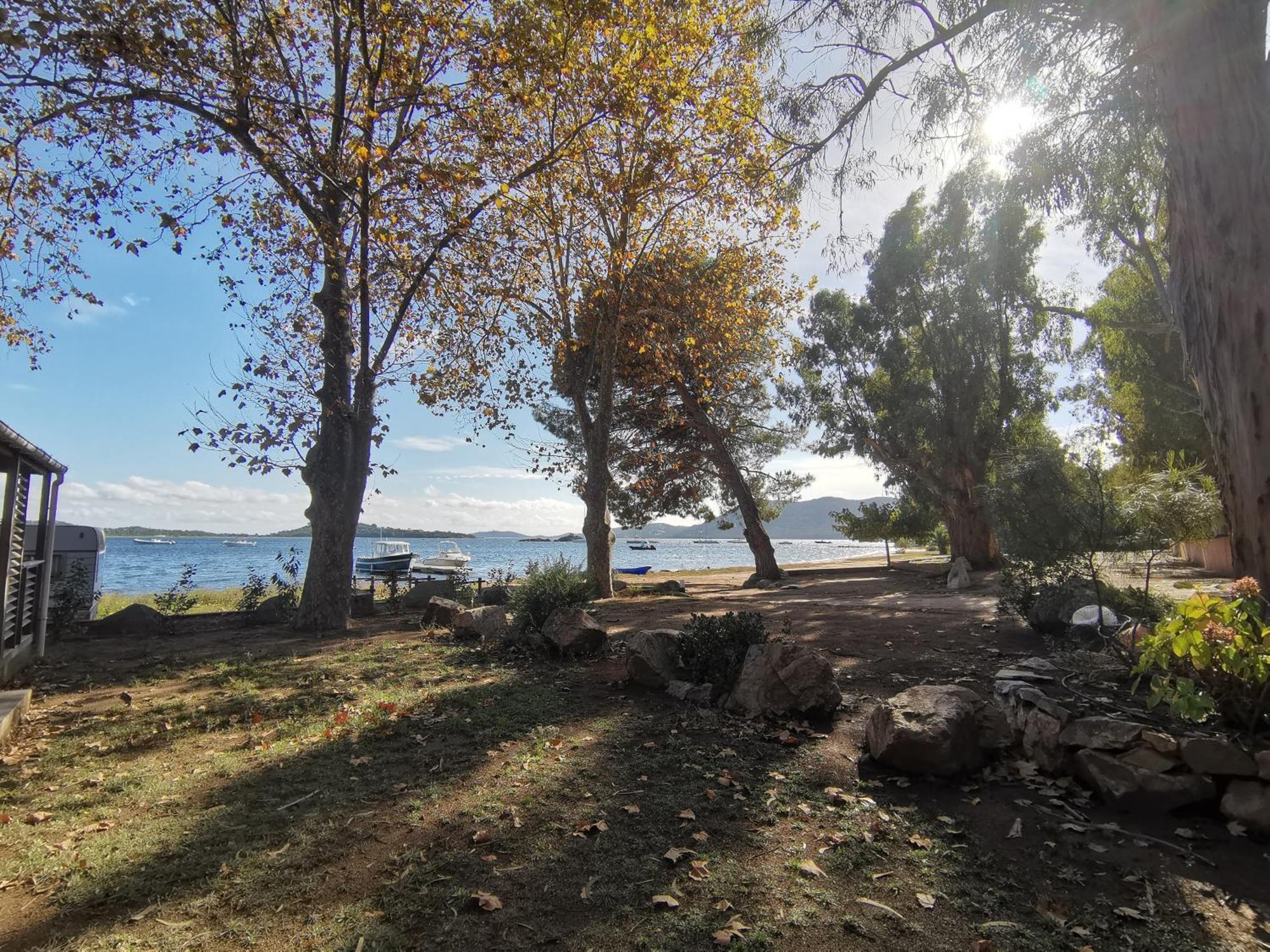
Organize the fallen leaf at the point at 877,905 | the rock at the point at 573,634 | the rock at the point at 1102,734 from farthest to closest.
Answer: the rock at the point at 573,634 → the rock at the point at 1102,734 → the fallen leaf at the point at 877,905

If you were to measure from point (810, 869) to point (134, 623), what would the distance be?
11027mm

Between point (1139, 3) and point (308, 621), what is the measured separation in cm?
1248

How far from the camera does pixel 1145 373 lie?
71.2ft

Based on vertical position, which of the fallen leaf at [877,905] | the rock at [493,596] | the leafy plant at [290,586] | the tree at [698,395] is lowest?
the fallen leaf at [877,905]

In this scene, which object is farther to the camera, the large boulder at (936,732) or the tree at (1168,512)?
the tree at (1168,512)

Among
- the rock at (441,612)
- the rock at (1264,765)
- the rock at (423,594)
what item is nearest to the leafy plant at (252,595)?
the rock at (423,594)

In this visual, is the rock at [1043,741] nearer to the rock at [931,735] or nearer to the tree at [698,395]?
the rock at [931,735]

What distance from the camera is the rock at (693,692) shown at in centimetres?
576

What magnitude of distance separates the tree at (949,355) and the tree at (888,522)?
10.1m

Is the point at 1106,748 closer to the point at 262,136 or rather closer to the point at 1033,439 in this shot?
the point at 262,136

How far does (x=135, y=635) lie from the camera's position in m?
9.74

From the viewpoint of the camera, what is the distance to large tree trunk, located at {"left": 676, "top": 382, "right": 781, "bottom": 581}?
2045 cm

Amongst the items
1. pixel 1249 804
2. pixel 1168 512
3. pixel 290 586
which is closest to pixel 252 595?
pixel 290 586

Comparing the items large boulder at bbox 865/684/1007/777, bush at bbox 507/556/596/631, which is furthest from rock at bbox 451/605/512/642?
large boulder at bbox 865/684/1007/777
